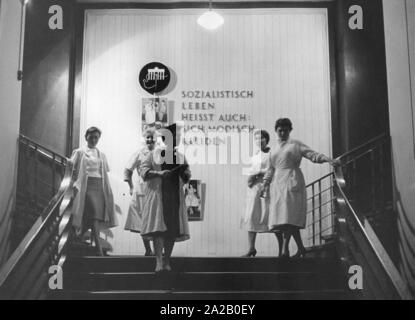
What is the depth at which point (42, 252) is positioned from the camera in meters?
4.08

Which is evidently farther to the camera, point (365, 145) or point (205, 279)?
point (365, 145)

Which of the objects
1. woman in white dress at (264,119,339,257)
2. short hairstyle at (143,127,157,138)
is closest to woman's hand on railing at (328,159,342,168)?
woman in white dress at (264,119,339,257)

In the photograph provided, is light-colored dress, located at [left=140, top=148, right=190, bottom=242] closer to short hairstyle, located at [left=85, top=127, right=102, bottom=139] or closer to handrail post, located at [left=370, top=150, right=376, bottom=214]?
short hairstyle, located at [left=85, top=127, right=102, bottom=139]

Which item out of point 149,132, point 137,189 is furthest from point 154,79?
point 137,189

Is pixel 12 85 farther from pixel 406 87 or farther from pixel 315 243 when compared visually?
pixel 406 87

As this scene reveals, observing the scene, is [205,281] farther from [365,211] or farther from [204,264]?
[365,211]

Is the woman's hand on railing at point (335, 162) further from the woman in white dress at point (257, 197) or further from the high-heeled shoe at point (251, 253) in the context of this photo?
the high-heeled shoe at point (251, 253)

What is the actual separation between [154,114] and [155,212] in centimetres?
62

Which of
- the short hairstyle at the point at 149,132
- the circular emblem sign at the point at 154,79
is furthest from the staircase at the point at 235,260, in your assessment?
the circular emblem sign at the point at 154,79

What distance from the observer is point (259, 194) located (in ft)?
13.7

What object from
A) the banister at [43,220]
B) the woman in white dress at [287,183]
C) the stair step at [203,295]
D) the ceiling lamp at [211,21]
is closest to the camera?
the stair step at [203,295]

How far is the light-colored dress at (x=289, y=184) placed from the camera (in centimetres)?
414
